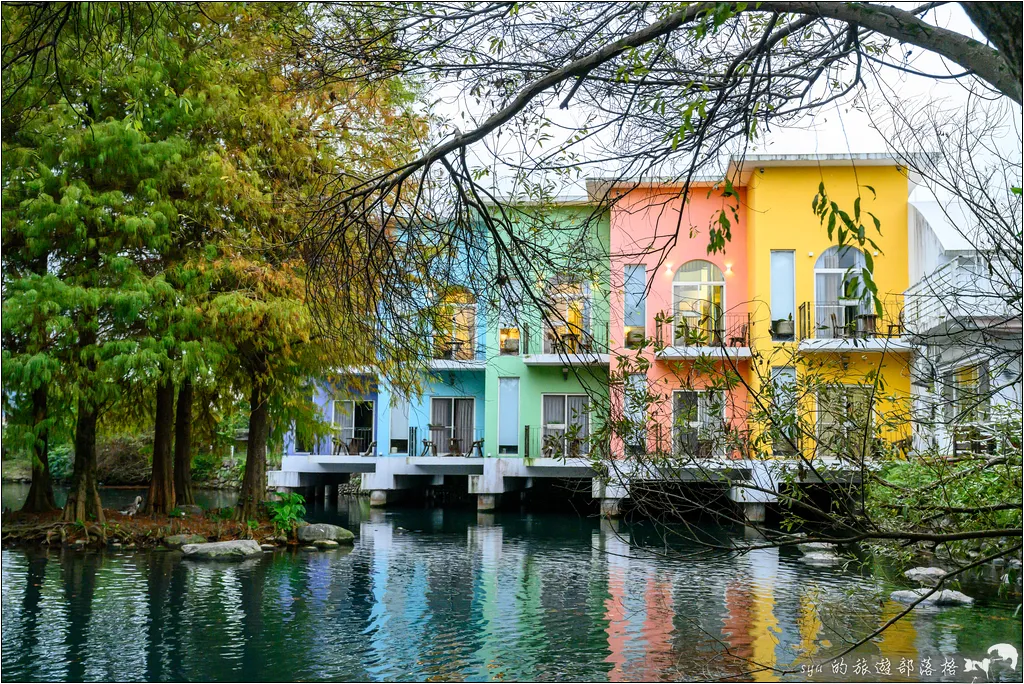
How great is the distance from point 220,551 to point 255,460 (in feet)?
8.86

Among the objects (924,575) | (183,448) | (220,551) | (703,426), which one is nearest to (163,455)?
(183,448)

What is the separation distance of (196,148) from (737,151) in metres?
10.5

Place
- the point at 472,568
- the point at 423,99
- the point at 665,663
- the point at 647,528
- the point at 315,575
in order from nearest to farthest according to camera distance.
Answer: the point at 423,99 → the point at 665,663 → the point at 315,575 → the point at 472,568 → the point at 647,528

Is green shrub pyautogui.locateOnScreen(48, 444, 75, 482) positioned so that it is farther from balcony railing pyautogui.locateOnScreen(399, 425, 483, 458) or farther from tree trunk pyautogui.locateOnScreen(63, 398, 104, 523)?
tree trunk pyautogui.locateOnScreen(63, 398, 104, 523)

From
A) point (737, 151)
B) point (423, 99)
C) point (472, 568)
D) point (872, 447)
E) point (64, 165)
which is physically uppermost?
point (64, 165)

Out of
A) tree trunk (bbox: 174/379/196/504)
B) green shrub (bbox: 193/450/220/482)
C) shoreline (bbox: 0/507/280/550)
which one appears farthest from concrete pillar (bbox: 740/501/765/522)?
green shrub (bbox: 193/450/220/482)

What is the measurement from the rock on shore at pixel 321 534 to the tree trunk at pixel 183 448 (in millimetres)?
2225

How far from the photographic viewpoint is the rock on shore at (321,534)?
15.5 meters

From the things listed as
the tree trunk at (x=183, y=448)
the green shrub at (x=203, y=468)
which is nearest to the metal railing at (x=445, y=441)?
the tree trunk at (x=183, y=448)

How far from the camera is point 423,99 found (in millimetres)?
5812

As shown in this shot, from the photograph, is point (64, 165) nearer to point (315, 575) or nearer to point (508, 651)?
point (315, 575)

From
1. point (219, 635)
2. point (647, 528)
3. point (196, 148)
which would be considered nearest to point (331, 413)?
point (647, 528)

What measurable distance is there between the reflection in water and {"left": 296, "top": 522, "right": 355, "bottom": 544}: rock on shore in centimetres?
101

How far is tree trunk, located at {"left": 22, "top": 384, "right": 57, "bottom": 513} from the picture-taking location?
13.5 metres
